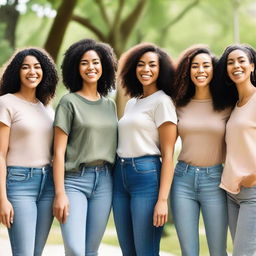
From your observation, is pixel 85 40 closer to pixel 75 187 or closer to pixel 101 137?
pixel 101 137

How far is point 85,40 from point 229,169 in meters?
1.08

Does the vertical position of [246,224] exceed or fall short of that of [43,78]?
it falls short

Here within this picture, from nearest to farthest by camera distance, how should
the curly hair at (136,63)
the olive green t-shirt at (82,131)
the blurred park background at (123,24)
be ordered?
the olive green t-shirt at (82,131), the curly hair at (136,63), the blurred park background at (123,24)

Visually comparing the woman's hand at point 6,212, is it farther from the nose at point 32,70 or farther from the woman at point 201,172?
the woman at point 201,172

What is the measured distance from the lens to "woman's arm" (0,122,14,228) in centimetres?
260

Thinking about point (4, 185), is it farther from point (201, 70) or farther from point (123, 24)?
point (123, 24)

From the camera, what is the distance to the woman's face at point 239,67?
110 inches

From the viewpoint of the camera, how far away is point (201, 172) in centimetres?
277

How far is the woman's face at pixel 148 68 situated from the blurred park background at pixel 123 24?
4227 mm

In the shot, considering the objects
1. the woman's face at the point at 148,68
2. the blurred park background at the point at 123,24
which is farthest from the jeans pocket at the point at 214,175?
the blurred park background at the point at 123,24

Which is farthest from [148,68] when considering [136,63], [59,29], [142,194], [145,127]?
[59,29]

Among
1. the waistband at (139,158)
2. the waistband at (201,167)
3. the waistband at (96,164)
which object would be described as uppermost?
the waistband at (139,158)

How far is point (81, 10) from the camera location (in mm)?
9406

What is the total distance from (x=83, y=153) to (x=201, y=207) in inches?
28.2
